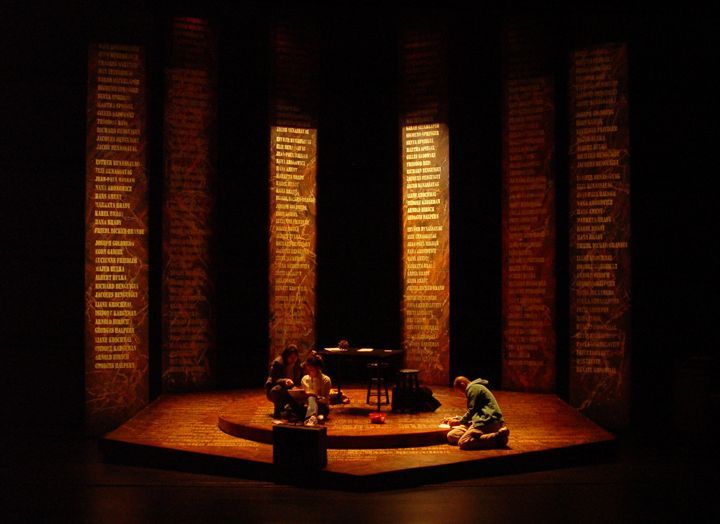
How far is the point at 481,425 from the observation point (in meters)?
7.71

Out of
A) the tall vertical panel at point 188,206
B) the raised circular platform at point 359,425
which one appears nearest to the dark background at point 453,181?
the tall vertical panel at point 188,206

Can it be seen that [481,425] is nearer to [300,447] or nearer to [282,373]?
[300,447]

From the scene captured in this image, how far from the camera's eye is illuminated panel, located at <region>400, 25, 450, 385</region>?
1180cm

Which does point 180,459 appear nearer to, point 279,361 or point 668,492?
point 279,361

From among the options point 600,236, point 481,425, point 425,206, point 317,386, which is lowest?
point 481,425

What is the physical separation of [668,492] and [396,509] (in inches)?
Result: 99.7

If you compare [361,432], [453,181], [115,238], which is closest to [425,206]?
[453,181]

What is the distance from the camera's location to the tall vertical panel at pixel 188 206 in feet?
37.7

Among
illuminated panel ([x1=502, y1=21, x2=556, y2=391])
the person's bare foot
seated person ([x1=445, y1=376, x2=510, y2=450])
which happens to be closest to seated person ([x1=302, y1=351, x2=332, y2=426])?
seated person ([x1=445, y1=376, x2=510, y2=450])

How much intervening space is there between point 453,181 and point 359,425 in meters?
5.00

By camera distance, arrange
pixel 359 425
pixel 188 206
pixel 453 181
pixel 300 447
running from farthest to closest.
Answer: pixel 453 181
pixel 188 206
pixel 359 425
pixel 300 447

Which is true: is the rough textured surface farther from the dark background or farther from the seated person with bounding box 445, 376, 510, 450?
the dark background

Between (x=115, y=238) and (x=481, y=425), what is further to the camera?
(x=115, y=238)

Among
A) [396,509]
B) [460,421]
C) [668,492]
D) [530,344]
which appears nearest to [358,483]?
[396,509]
